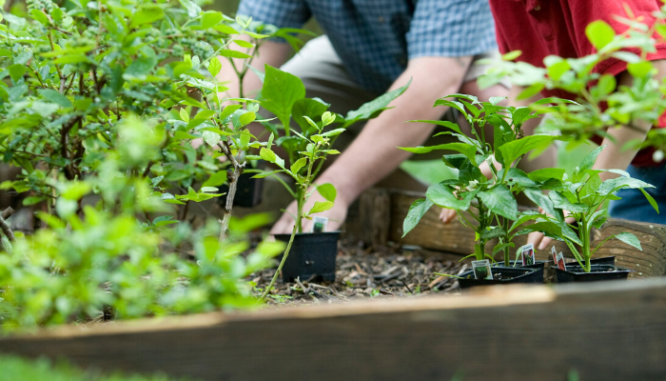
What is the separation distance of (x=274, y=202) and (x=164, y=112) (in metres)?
1.37

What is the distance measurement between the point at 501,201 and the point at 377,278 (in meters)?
0.68

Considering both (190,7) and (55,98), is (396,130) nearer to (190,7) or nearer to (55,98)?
(190,7)

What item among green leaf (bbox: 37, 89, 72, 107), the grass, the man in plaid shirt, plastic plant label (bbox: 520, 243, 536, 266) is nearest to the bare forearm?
the man in plaid shirt

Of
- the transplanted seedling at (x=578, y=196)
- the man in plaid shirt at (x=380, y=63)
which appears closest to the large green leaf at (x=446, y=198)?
the transplanted seedling at (x=578, y=196)

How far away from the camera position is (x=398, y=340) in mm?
589

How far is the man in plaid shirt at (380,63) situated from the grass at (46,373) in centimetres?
99

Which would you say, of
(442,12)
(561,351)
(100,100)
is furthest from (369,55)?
(561,351)

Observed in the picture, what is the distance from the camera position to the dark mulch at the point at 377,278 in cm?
126

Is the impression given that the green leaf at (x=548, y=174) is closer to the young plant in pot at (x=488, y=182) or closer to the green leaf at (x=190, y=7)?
the young plant in pot at (x=488, y=182)

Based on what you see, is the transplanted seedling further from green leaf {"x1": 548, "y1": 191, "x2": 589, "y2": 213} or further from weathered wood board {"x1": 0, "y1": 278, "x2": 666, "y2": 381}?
weathered wood board {"x1": 0, "y1": 278, "x2": 666, "y2": 381}

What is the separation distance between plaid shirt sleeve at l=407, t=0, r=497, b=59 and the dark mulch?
26.4 inches

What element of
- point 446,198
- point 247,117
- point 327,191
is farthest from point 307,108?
point 446,198

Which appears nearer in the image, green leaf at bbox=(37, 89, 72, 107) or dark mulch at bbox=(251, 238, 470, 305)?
green leaf at bbox=(37, 89, 72, 107)

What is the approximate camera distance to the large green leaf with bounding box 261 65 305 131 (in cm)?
114
